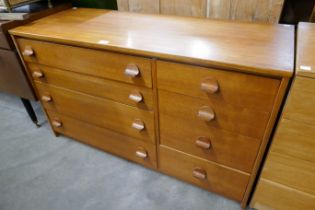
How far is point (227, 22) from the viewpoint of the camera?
1041 mm

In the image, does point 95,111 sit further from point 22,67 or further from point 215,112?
point 215,112

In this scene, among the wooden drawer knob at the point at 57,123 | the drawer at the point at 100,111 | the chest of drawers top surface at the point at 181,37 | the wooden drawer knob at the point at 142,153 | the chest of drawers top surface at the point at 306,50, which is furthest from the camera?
the wooden drawer knob at the point at 57,123

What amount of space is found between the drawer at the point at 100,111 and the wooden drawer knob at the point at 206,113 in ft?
0.78

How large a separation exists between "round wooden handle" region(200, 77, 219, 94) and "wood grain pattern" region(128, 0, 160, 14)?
654 millimetres

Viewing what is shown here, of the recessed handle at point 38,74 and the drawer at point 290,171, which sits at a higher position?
the recessed handle at point 38,74

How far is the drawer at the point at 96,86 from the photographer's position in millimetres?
978

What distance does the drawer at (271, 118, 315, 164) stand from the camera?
72 centimetres

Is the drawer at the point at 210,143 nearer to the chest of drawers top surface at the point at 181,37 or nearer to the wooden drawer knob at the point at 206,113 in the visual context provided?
the wooden drawer knob at the point at 206,113

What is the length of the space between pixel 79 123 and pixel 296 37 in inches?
45.7

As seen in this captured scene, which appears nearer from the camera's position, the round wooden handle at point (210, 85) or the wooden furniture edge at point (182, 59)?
the wooden furniture edge at point (182, 59)

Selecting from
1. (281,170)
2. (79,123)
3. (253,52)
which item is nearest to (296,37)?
(253,52)

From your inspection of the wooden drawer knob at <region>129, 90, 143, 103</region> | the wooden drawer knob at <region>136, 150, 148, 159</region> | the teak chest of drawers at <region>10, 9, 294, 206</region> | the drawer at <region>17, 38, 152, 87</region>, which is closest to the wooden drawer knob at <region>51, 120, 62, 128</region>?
the teak chest of drawers at <region>10, 9, 294, 206</region>

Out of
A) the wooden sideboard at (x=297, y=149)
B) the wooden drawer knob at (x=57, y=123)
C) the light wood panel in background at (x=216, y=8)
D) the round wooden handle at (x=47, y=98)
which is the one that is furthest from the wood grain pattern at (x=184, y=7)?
the wooden drawer knob at (x=57, y=123)

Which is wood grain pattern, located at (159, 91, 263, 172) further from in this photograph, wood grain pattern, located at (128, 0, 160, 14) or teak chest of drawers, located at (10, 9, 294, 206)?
wood grain pattern, located at (128, 0, 160, 14)
